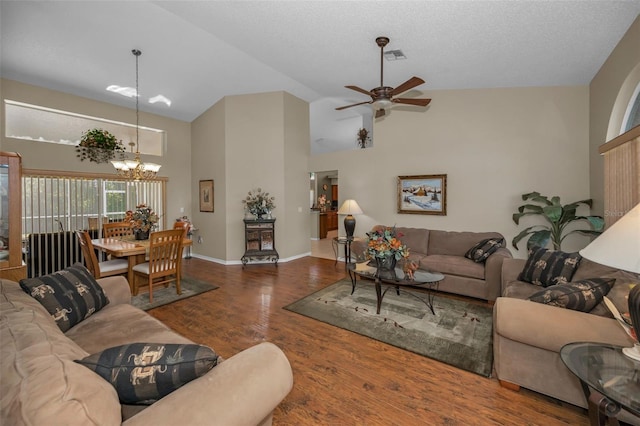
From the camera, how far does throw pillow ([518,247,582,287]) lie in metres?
2.76

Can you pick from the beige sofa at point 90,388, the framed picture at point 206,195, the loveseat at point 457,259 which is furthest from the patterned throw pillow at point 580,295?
the framed picture at point 206,195


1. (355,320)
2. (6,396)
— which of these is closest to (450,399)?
(355,320)

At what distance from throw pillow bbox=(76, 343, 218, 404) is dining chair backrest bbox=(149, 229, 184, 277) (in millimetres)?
2724

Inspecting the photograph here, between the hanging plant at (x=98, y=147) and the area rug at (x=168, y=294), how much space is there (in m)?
2.68

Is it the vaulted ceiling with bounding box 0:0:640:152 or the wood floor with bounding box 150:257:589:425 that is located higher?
the vaulted ceiling with bounding box 0:0:640:152

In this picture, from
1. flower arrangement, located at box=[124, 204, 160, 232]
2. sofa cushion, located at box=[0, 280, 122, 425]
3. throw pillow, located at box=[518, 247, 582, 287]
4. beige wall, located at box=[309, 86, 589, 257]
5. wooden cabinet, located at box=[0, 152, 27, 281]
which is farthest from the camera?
beige wall, located at box=[309, 86, 589, 257]

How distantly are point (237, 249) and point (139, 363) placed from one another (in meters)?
5.17

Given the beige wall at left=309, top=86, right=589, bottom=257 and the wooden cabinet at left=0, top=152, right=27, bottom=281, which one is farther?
the beige wall at left=309, top=86, right=589, bottom=257

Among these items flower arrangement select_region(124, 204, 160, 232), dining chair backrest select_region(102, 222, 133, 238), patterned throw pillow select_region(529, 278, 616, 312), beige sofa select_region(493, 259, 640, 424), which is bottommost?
beige sofa select_region(493, 259, 640, 424)

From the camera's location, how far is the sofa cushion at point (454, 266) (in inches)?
150

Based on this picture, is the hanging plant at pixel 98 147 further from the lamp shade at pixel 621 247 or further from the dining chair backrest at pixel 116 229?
the lamp shade at pixel 621 247

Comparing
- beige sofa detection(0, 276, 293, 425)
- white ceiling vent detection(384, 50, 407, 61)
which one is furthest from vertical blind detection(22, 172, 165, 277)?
white ceiling vent detection(384, 50, 407, 61)

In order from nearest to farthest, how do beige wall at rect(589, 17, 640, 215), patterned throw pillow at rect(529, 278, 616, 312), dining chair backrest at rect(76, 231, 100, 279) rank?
patterned throw pillow at rect(529, 278, 616, 312)
beige wall at rect(589, 17, 640, 215)
dining chair backrest at rect(76, 231, 100, 279)

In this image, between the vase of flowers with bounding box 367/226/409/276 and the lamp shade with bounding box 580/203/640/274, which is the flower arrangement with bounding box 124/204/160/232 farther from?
the lamp shade with bounding box 580/203/640/274
